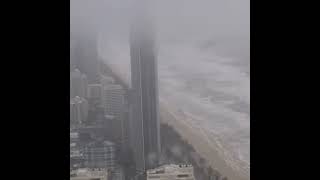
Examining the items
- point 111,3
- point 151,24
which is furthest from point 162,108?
point 111,3

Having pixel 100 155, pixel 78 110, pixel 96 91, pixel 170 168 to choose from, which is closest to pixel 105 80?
pixel 96 91

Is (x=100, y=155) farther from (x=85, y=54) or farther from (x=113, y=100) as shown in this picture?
(x=85, y=54)

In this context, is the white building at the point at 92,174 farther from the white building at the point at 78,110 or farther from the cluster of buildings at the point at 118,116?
the white building at the point at 78,110

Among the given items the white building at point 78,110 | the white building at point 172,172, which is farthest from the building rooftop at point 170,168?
the white building at point 78,110

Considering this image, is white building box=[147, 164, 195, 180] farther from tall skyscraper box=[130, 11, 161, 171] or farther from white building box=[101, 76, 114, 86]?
white building box=[101, 76, 114, 86]

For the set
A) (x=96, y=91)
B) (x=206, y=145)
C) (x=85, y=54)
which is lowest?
(x=206, y=145)
